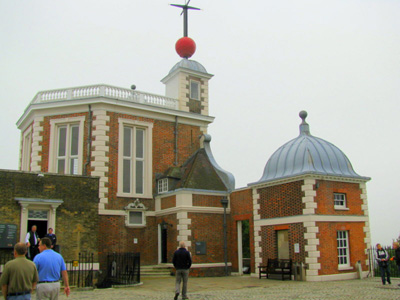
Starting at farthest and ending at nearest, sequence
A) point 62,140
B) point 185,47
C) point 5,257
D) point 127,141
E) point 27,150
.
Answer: point 185,47
point 27,150
point 127,141
point 62,140
point 5,257

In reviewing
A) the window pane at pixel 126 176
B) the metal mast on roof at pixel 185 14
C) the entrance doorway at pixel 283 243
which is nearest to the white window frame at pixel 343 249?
the entrance doorway at pixel 283 243

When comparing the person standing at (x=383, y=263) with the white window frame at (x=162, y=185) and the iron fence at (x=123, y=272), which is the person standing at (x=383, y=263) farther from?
the white window frame at (x=162, y=185)

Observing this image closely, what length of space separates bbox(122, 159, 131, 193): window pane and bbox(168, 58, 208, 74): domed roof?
7201 millimetres

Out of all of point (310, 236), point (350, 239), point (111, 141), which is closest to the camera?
point (310, 236)

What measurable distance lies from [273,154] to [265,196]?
2155 millimetres

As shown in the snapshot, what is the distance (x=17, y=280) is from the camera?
24.4 feet

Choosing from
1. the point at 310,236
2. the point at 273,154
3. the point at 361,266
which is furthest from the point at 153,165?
the point at 361,266

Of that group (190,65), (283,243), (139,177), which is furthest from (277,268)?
(190,65)

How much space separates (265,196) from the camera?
21.0 metres

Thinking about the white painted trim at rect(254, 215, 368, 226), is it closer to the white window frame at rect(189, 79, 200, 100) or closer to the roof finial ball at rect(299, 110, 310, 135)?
the roof finial ball at rect(299, 110, 310, 135)

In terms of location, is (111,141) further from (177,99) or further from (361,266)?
(361,266)

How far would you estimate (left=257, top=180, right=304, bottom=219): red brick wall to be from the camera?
62.9 feet

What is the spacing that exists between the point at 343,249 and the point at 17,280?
15.2 meters

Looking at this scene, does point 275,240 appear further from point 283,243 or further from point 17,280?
point 17,280
